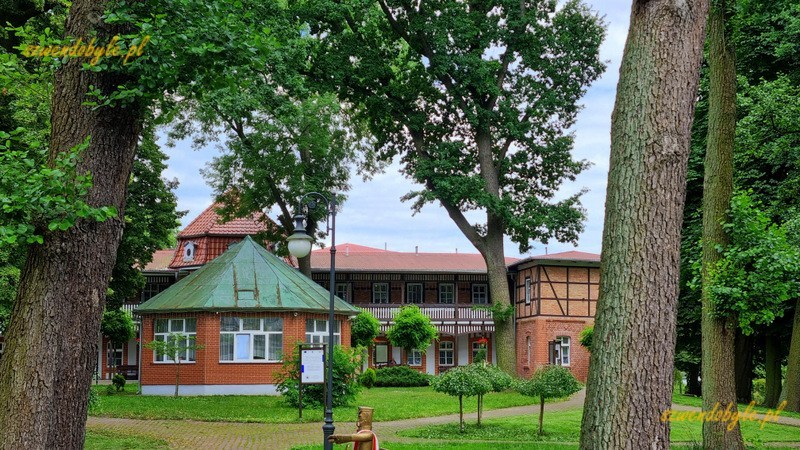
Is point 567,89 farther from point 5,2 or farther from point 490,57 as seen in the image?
point 5,2

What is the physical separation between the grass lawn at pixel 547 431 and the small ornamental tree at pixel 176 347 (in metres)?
11.4

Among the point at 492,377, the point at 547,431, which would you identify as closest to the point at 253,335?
the point at 492,377

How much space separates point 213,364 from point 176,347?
188 centimetres

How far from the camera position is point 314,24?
27219 mm

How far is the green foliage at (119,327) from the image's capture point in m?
36.1

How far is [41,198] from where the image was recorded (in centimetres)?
679

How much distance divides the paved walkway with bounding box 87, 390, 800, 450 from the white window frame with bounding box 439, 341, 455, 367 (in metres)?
23.8

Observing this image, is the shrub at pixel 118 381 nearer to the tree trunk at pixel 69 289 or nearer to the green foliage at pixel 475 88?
the green foliage at pixel 475 88

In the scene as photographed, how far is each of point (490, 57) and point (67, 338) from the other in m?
21.8

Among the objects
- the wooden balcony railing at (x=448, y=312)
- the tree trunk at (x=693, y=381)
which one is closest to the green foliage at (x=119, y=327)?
the wooden balcony railing at (x=448, y=312)

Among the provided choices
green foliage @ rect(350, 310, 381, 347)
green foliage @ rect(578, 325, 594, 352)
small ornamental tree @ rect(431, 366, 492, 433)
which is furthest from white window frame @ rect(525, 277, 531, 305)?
small ornamental tree @ rect(431, 366, 492, 433)

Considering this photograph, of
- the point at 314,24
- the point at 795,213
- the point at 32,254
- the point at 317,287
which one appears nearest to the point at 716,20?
the point at 795,213

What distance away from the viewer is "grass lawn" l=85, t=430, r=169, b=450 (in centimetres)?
1461

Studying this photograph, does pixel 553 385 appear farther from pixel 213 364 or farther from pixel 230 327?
pixel 213 364
